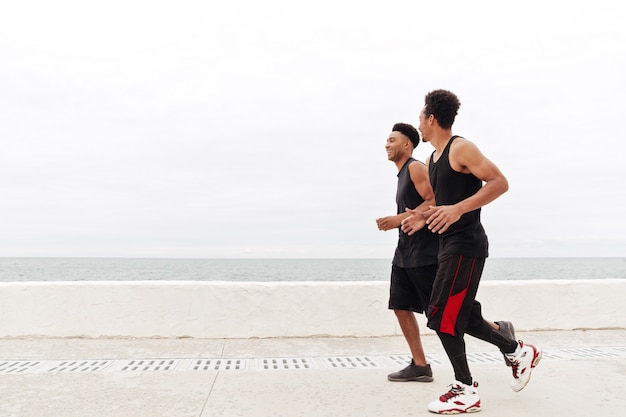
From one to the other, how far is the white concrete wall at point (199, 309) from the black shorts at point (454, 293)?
2167mm

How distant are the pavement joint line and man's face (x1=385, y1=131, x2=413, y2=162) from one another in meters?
1.57

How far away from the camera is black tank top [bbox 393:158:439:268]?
10.5 ft

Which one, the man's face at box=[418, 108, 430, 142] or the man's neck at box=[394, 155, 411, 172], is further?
the man's neck at box=[394, 155, 411, 172]

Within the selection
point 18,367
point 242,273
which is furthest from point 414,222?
point 242,273

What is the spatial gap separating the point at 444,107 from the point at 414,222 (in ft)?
2.29

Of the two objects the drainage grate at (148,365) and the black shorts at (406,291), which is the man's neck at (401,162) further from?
the drainage grate at (148,365)

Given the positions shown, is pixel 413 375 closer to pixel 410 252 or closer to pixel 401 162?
pixel 410 252

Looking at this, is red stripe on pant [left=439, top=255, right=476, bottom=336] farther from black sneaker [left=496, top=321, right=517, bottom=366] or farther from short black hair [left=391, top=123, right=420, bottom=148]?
short black hair [left=391, top=123, right=420, bottom=148]

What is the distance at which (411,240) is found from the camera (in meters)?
3.32

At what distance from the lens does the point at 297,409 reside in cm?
273

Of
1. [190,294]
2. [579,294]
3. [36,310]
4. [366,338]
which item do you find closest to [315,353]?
[366,338]

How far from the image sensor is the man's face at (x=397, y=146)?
353 cm

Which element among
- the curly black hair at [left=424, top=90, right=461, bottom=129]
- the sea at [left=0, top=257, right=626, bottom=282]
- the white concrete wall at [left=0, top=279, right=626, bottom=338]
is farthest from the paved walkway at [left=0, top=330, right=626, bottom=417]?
the sea at [left=0, top=257, right=626, bottom=282]

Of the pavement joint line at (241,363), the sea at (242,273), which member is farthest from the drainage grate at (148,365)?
the sea at (242,273)
